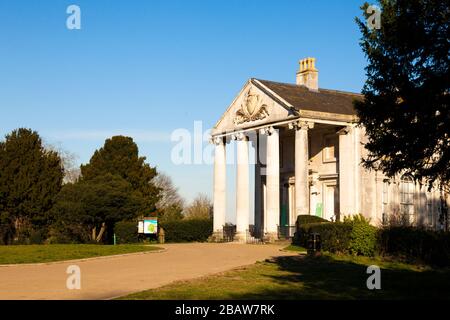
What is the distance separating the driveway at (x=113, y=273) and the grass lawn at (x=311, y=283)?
110 centimetres

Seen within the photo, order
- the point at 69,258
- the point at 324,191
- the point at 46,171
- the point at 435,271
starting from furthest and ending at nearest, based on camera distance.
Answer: the point at 46,171 < the point at 324,191 < the point at 69,258 < the point at 435,271

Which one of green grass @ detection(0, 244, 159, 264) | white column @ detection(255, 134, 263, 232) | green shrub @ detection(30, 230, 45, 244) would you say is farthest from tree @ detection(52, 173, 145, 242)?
green grass @ detection(0, 244, 159, 264)

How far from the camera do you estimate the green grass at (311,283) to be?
14130 millimetres

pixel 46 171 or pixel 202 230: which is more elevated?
pixel 46 171

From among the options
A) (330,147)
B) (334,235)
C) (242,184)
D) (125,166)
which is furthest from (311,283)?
(125,166)

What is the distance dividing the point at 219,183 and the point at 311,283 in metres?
29.9

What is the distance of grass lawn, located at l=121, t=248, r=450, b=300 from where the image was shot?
557 inches

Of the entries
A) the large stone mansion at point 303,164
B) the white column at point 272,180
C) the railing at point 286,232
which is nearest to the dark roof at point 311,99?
the large stone mansion at point 303,164
